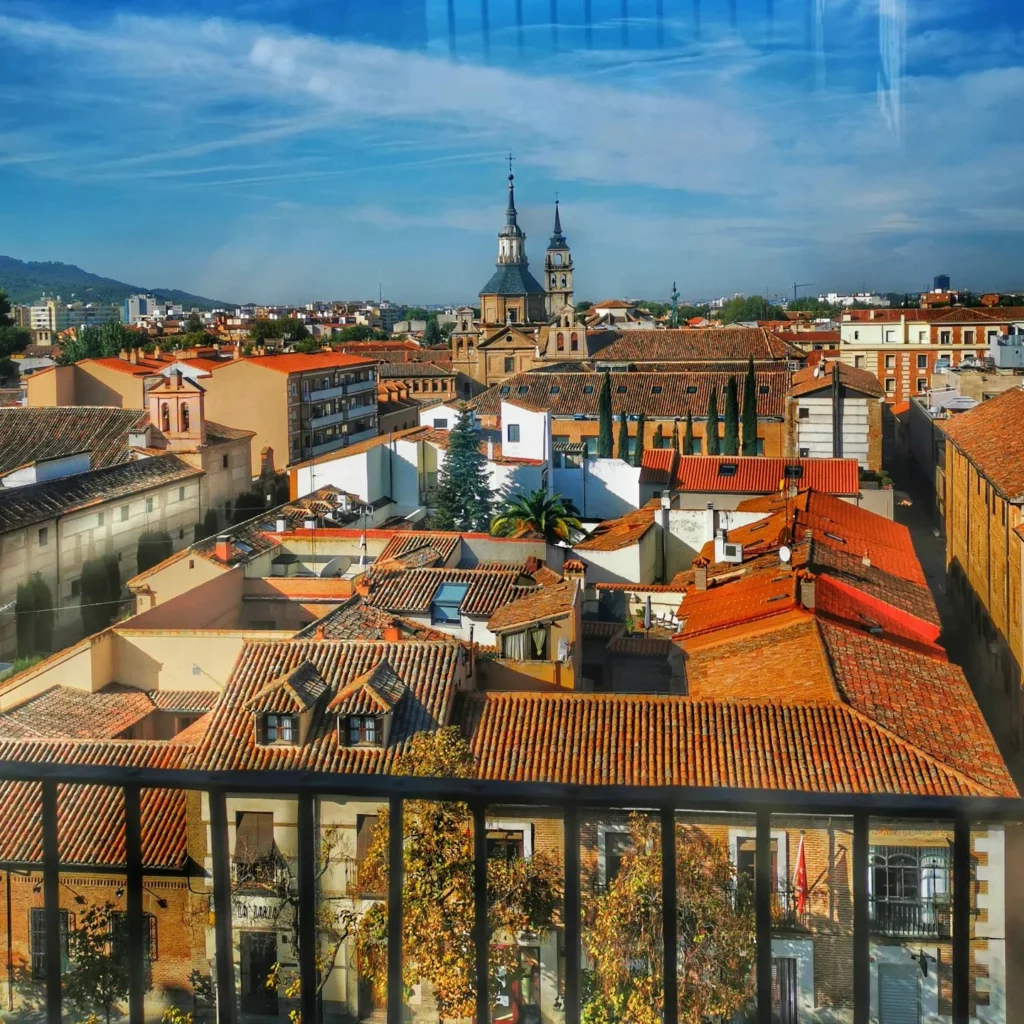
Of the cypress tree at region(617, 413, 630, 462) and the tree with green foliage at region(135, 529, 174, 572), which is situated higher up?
the cypress tree at region(617, 413, 630, 462)

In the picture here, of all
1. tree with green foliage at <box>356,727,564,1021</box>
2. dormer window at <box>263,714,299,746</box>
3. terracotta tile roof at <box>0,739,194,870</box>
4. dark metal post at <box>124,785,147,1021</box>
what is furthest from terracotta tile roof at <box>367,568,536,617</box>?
dark metal post at <box>124,785,147,1021</box>

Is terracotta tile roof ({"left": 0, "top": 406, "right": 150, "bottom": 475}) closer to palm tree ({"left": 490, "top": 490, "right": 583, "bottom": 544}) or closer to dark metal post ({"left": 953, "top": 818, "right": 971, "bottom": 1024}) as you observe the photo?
palm tree ({"left": 490, "top": 490, "right": 583, "bottom": 544})

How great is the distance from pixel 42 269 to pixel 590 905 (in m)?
87.1

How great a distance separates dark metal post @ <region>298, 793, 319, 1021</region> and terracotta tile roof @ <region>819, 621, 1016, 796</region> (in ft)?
19.1

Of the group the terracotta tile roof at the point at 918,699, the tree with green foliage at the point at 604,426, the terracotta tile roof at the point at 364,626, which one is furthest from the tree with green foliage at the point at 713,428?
the terracotta tile roof at the point at 918,699

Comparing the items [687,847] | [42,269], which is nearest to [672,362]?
[687,847]

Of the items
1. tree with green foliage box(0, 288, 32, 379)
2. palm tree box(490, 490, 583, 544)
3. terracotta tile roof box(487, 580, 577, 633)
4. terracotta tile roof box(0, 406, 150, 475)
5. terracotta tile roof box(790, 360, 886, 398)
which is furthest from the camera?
tree with green foliage box(0, 288, 32, 379)

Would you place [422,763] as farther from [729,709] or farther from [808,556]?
[808,556]

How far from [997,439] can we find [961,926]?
13.7 m

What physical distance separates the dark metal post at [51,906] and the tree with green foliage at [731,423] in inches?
982

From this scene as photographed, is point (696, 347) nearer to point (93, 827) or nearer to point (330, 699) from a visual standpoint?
point (330, 699)

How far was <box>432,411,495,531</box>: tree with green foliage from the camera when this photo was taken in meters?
20.3

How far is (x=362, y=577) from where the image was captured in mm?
13023

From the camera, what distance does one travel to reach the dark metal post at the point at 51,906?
178cm
